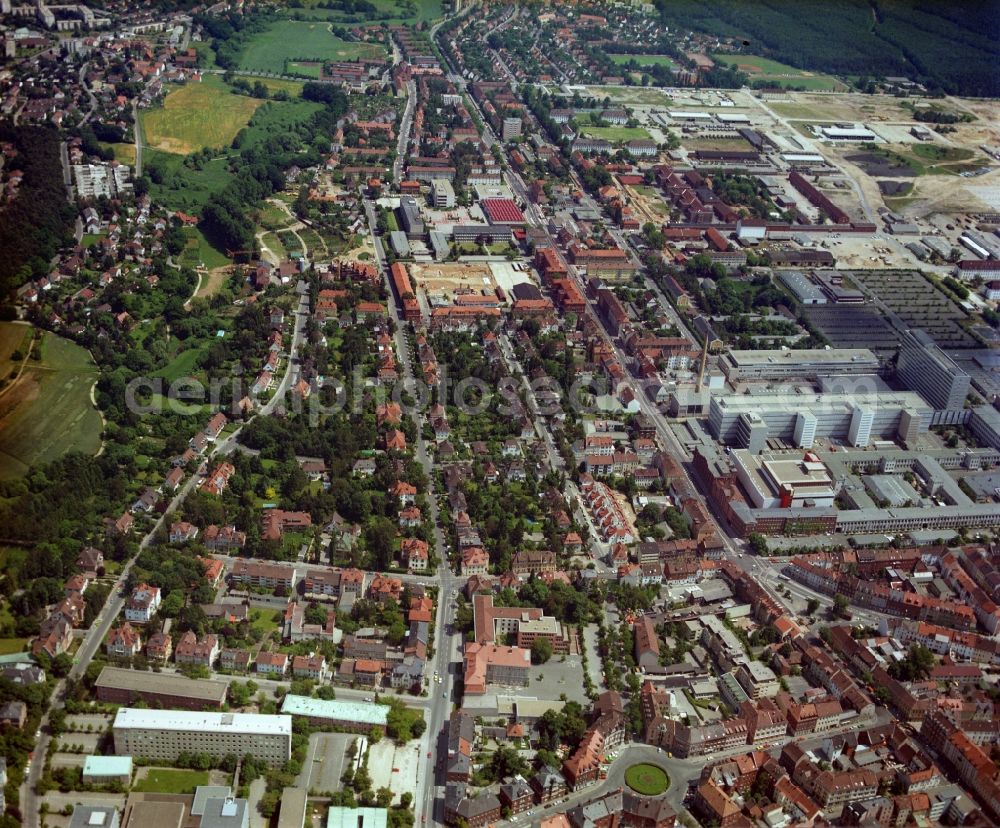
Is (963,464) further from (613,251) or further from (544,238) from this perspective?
(544,238)

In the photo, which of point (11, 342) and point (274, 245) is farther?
point (274, 245)

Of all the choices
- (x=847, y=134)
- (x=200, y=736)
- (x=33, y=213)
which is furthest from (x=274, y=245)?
(x=847, y=134)

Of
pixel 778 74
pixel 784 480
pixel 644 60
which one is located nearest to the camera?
pixel 784 480

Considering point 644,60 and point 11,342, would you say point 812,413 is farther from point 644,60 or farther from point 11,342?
point 644,60

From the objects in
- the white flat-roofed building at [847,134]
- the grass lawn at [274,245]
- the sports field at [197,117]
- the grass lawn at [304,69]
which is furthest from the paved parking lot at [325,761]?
the grass lawn at [304,69]

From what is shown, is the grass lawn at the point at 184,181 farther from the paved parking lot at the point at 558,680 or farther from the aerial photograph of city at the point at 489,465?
the paved parking lot at the point at 558,680

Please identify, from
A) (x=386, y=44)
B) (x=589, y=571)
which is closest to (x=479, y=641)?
(x=589, y=571)

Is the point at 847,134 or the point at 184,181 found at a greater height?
the point at 847,134

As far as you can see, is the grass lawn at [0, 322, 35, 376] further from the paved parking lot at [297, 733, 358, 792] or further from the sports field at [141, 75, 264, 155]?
the sports field at [141, 75, 264, 155]
